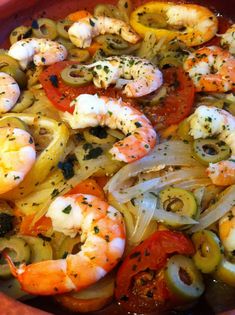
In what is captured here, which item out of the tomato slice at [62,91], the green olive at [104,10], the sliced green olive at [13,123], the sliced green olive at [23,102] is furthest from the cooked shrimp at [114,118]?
the green olive at [104,10]

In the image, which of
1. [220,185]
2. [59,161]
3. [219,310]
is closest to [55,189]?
[59,161]

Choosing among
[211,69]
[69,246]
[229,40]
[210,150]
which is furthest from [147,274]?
[229,40]

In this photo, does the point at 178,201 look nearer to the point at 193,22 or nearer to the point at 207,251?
the point at 207,251

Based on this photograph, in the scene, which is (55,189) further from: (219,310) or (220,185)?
(219,310)

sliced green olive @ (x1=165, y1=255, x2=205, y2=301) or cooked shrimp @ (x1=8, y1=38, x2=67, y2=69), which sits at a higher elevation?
cooked shrimp @ (x1=8, y1=38, x2=67, y2=69)

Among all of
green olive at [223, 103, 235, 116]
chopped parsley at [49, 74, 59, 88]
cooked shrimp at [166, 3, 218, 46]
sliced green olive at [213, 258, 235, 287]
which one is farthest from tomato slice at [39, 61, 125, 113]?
sliced green olive at [213, 258, 235, 287]

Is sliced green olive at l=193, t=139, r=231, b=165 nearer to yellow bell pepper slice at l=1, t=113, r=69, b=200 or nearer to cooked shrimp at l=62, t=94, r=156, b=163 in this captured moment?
cooked shrimp at l=62, t=94, r=156, b=163

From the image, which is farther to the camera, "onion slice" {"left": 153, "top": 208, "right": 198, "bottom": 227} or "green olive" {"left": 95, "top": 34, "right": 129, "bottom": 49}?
"green olive" {"left": 95, "top": 34, "right": 129, "bottom": 49}

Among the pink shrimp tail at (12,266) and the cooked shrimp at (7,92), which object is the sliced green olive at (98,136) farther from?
the pink shrimp tail at (12,266)
